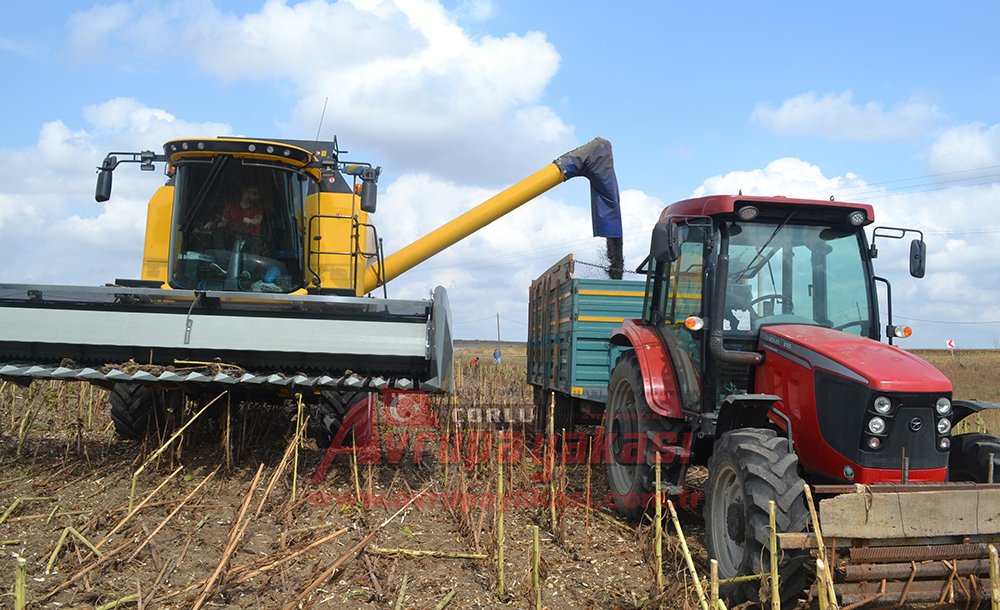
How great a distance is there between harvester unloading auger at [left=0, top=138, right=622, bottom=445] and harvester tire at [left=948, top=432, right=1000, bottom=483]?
129 inches

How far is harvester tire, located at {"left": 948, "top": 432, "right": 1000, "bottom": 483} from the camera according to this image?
13.9ft

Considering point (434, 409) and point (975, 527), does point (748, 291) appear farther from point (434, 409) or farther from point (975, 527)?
point (434, 409)

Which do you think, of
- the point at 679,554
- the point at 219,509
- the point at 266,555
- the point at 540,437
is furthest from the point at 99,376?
the point at 540,437

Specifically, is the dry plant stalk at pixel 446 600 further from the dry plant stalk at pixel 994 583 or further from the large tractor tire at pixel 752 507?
the dry plant stalk at pixel 994 583

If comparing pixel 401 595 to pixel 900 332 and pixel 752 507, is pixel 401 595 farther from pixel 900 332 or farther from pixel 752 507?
pixel 900 332

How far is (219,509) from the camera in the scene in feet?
16.8

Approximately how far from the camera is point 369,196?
22.3ft

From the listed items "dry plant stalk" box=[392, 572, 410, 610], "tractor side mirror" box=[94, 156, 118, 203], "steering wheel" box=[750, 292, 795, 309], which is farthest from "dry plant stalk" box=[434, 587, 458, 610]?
"tractor side mirror" box=[94, 156, 118, 203]

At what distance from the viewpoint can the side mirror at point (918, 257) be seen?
194 inches

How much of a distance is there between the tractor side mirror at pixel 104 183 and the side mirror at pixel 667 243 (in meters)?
4.96

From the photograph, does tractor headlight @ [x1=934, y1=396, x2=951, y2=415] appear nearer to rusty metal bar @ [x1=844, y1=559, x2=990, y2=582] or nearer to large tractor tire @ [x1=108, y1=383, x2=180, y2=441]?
rusty metal bar @ [x1=844, y1=559, x2=990, y2=582]

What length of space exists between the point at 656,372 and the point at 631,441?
71 cm

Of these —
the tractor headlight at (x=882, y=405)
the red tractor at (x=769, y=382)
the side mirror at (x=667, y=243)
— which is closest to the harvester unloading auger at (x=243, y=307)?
the red tractor at (x=769, y=382)

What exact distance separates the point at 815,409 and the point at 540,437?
577cm
